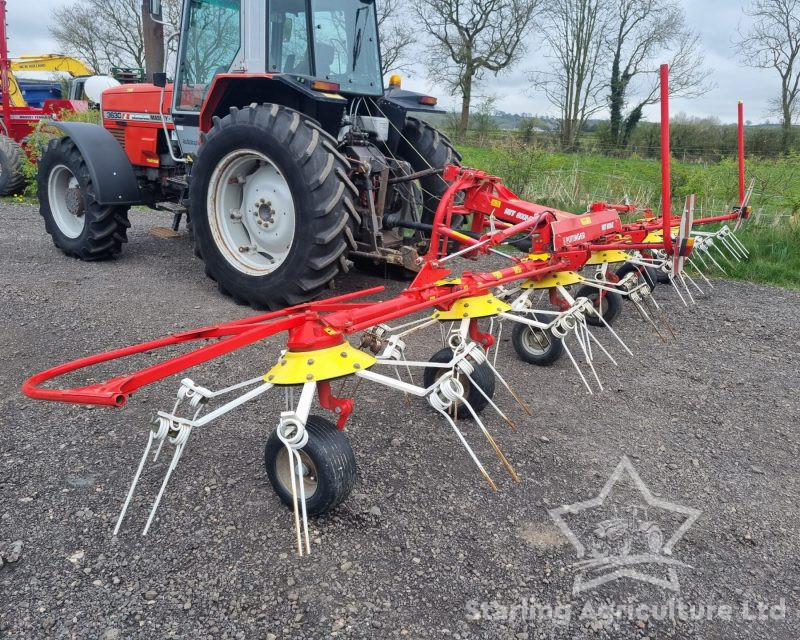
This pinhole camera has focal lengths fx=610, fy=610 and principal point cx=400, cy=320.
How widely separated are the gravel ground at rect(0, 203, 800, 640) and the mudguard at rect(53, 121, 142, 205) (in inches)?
72.9

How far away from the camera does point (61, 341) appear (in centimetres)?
327

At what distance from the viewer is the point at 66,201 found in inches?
204

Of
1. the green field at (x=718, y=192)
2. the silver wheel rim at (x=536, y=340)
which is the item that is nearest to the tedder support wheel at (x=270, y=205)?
the silver wheel rim at (x=536, y=340)

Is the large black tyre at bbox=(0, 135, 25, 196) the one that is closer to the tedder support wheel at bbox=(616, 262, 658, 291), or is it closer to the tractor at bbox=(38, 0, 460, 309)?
the tractor at bbox=(38, 0, 460, 309)

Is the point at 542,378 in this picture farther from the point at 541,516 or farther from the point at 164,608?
the point at 164,608

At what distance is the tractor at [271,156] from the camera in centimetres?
356

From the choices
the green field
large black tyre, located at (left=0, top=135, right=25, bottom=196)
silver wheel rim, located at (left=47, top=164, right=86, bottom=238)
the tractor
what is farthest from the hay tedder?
large black tyre, located at (left=0, top=135, right=25, bottom=196)

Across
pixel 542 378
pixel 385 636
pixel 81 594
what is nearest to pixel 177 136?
pixel 542 378

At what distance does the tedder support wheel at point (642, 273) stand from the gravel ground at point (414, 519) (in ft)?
4.52

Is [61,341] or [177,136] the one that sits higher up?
[177,136]

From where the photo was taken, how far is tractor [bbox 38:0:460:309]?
11.7ft

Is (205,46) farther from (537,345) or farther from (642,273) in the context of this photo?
(642,273)

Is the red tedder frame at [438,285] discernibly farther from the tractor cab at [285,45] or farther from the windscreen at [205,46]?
the windscreen at [205,46]

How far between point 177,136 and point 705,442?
430cm
